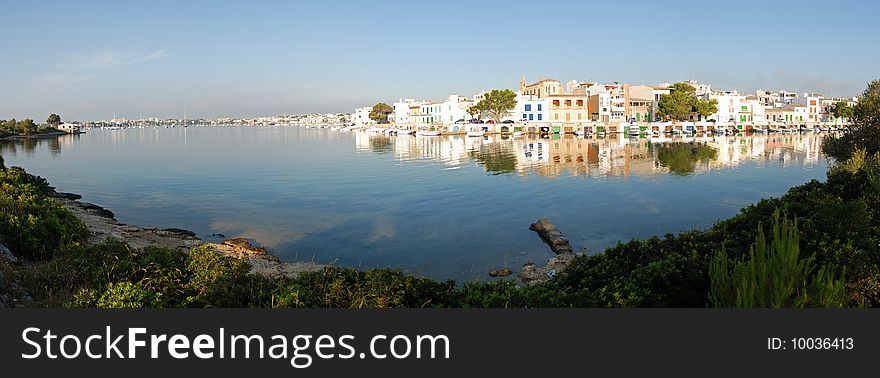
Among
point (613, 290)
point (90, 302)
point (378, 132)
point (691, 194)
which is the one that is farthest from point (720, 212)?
point (378, 132)

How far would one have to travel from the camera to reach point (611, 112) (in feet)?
335

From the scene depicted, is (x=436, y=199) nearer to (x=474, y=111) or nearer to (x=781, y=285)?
(x=781, y=285)

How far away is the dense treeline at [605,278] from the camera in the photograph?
5.24 m

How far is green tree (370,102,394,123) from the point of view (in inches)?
6112

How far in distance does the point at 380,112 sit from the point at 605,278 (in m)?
150

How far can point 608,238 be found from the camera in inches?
752

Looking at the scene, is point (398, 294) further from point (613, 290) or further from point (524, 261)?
point (524, 261)

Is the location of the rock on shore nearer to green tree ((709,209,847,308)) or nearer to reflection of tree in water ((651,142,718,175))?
green tree ((709,209,847,308))

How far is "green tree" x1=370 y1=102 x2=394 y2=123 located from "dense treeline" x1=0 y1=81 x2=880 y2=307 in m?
146

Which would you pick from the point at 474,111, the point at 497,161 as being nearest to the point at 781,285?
the point at 497,161

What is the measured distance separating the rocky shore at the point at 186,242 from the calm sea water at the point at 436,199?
3.89 feet

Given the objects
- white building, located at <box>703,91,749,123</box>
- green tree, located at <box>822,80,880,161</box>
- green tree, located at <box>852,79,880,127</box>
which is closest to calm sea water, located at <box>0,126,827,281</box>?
green tree, located at <box>822,80,880,161</box>

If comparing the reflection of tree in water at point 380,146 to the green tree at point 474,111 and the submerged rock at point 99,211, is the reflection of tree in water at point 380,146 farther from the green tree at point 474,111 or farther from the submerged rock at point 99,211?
the submerged rock at point 99,211

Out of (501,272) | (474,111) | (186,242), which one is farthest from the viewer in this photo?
(474,111)
